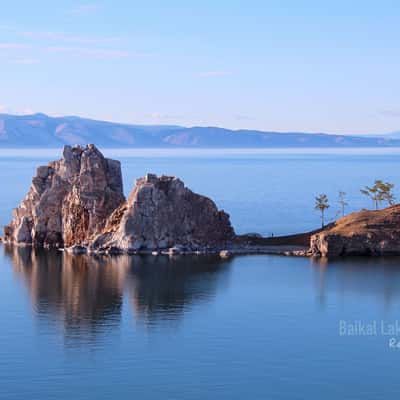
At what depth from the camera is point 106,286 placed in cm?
12769

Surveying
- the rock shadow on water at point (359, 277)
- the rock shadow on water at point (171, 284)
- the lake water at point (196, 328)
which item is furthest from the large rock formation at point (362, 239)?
the rock shadow on water at point (171, 284)

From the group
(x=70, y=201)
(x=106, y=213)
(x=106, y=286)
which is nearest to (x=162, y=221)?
(x=106, y=213)

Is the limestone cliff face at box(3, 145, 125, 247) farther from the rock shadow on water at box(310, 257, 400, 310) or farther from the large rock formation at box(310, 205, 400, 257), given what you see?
the rock shadow on water at box(310, 257, 400, 310)

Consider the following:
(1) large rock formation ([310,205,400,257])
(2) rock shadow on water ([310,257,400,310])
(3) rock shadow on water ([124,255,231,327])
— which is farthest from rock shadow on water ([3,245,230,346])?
(1) large rock formation ([310,205,400,257])

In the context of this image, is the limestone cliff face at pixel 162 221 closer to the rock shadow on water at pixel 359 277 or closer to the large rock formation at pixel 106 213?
the large rock formation at pixel 106 213

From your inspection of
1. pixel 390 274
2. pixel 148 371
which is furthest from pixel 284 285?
pixel 148 371

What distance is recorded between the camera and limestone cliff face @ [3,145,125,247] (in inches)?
6275

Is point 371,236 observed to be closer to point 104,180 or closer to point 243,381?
point 104,180

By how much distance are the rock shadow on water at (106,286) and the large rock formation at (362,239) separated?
1497 cm

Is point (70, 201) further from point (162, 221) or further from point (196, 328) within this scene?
point (196, 328)

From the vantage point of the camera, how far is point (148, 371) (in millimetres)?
85188

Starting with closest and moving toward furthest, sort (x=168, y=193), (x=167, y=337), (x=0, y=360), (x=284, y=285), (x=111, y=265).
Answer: (x=0, y=360) → (x=167, y=337) → (x=284, y=285) → (x=111, y=265) → (x=168, y=193)

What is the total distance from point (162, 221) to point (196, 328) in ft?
167

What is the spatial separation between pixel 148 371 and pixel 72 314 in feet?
86.7
